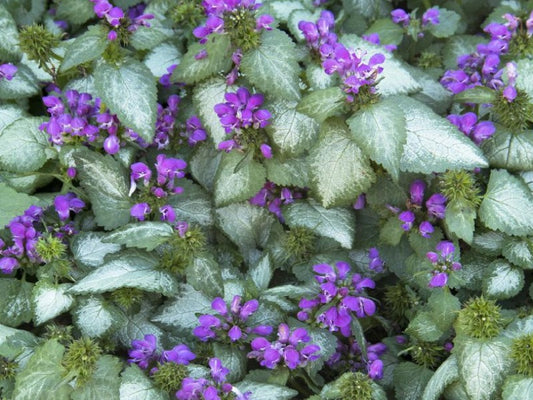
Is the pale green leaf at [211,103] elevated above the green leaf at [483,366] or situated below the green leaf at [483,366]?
above

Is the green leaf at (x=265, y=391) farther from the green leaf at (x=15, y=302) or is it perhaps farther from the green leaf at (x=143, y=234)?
the green leaf at (x=15, y=302)

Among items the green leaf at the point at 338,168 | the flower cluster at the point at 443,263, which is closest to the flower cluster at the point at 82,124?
the green leaf at the point at 338,168

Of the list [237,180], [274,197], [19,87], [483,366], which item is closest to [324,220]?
[274,197]

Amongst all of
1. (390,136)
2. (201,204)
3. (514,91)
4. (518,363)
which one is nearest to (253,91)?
(201,204)

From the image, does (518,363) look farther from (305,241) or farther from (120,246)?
(120,246)

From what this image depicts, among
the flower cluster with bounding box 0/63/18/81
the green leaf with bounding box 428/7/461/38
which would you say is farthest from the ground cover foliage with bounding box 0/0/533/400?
the green leaf with bounding box 428/7/461/38

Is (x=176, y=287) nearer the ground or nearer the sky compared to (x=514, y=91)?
nearer the ground

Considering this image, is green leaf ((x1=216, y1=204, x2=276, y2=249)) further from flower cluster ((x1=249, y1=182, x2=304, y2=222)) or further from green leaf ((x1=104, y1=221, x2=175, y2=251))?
green leaf ((x1=104, y1=221, x2=175, y2=251))
